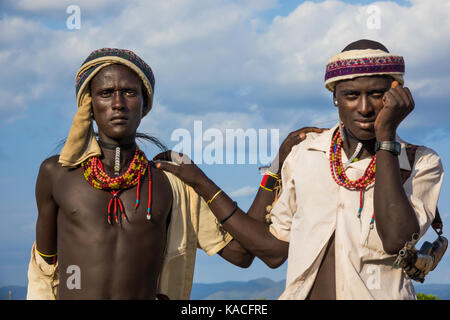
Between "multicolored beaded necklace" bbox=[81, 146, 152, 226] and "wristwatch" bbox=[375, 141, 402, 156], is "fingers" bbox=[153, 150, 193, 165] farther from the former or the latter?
"wristwatch" bbox=[375, 141, 402, 156]

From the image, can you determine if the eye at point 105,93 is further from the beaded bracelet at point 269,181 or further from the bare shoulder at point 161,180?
the beaded bracelet at point 269,181

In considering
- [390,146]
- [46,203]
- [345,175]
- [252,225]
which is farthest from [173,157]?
[390,146]

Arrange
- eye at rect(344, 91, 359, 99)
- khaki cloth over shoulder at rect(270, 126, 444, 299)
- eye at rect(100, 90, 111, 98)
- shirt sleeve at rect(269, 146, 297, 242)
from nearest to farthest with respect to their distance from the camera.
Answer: khaki cloth over shoulder at rect(270, 126, 444, 299) → eye at rect(344, 91, 359, 99) → shirt sleeve at rect(269, 146, 297, 242) → eye at rect(100, 90, 111, 98)

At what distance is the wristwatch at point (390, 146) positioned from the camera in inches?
175

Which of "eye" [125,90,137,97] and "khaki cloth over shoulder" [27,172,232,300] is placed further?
"khaki cloth over shoulder" [27,172,232,300]

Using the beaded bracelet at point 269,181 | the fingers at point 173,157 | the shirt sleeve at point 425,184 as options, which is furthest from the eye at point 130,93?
the shirt sleeve at point 425,184

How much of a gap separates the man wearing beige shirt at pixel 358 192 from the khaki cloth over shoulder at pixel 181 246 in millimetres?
937

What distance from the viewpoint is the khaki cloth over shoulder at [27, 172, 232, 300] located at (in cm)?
573

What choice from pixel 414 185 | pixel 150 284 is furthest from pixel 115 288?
pixel 414 185

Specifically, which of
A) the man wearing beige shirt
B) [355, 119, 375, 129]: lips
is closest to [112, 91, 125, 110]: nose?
the man wearing beige shirt

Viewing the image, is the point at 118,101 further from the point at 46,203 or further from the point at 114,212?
the point at 46,203

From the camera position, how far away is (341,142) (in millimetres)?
4977

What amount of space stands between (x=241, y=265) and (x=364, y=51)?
2184 mm
